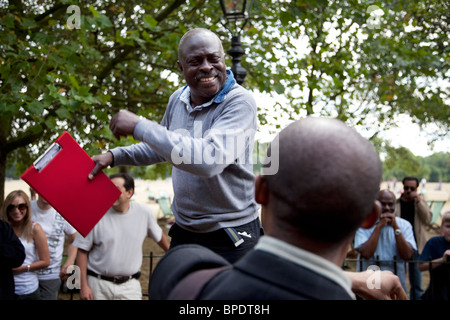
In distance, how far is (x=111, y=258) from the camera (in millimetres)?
4758

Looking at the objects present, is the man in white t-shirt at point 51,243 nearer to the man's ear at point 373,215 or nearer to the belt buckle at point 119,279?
the belt buckle at point 119,279

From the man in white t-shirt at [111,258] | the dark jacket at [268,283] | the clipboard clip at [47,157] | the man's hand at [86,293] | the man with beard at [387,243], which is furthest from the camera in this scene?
the man with beard at [387,243]

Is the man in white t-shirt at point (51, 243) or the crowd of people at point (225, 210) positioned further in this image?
the man in white t-shirt at point (51, 243)

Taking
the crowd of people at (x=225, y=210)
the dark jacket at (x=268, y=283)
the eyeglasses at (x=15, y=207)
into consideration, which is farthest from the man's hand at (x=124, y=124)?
the eyeglasses at (x=15, y=207)

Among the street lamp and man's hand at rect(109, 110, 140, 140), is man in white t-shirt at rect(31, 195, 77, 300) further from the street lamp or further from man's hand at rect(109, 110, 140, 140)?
man's hand at rect(109, 110, 140, 140)

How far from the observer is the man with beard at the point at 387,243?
17.6ft

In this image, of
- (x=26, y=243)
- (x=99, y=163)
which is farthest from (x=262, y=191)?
(x=26, y=243)

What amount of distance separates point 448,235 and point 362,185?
201 inches

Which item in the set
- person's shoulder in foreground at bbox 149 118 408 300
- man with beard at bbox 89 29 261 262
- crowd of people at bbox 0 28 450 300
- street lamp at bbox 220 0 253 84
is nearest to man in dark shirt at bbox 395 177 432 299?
street lamp at bbox 220 0 253 84

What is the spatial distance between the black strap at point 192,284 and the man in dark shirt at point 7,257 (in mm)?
3446

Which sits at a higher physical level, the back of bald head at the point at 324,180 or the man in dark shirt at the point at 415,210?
the back of bald head at the point at 324,180

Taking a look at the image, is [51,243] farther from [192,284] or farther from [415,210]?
[192,284]

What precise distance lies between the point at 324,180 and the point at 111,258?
4.07 meters
